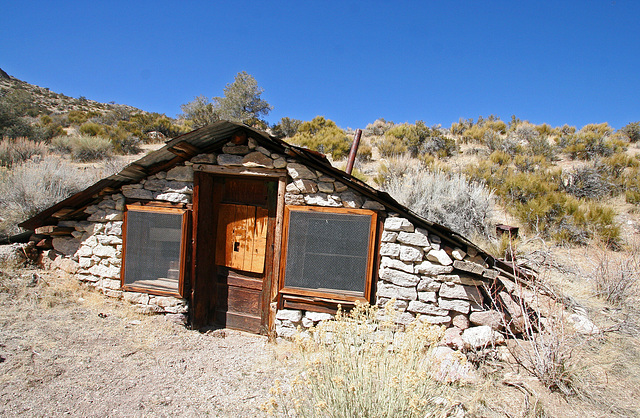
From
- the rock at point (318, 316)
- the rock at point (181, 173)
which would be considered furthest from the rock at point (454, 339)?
the rock at point (181, 173)

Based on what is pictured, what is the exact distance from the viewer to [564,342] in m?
3.51

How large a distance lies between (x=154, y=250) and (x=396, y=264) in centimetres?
343

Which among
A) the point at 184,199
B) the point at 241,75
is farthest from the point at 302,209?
the point at 241,75

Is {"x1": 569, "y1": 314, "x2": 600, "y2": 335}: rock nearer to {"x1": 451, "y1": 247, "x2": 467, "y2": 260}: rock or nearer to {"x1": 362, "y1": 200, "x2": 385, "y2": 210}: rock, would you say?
{"x1": 451, "y1": 247, "x2": 467, "y2": 260}: rock

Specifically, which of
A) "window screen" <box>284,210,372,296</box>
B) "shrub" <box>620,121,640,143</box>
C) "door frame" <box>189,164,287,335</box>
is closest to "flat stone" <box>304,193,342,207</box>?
"window screen" <box>284,210,372,296</box>

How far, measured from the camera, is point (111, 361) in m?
3.83

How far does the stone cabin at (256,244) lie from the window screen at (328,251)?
0.04 feet

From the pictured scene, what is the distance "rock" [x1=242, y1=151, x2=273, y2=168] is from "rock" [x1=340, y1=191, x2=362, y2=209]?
1.09 m

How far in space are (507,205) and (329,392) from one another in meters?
8.50

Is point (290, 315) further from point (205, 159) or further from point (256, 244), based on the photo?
point (205, 159)

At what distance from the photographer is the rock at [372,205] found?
4.23 m

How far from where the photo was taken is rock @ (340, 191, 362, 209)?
429 centimetres

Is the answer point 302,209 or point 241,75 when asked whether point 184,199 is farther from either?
point 241,75

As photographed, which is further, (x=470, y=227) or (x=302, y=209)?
(x=470, y=227)
